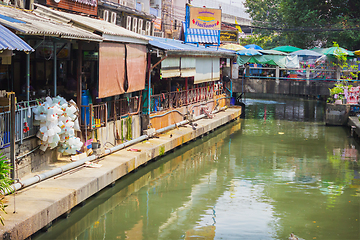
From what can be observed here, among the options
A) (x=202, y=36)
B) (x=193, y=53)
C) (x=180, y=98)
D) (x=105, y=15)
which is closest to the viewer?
(x=193, y=53)

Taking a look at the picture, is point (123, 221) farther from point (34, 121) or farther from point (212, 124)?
point (212, 124)

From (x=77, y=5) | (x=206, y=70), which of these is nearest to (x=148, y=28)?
(x=206, y=70)

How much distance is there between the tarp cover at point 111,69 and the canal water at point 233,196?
2.63m

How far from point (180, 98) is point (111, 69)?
25.0 ft

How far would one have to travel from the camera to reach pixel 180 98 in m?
19.6

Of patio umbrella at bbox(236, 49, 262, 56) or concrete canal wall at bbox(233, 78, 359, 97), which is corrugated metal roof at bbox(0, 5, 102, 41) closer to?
concrete canal wall at bbox(233, 78, 359, 97)

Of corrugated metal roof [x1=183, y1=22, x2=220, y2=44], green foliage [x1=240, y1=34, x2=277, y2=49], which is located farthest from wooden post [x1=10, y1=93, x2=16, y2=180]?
green foliage [x1=240, y1=34, x2=277, y2=49]

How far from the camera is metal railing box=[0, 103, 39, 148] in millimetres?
8484

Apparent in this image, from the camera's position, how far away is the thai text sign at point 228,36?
33.8 meters

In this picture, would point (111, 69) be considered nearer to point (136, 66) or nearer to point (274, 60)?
point (136, 66)

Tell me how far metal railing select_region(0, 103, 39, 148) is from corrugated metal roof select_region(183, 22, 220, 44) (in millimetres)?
14060

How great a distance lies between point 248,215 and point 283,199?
1.79 meters

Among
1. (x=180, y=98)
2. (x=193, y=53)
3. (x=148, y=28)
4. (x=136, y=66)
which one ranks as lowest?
(x=180, y=98)

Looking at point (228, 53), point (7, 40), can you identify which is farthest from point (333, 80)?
point (7, 40)
